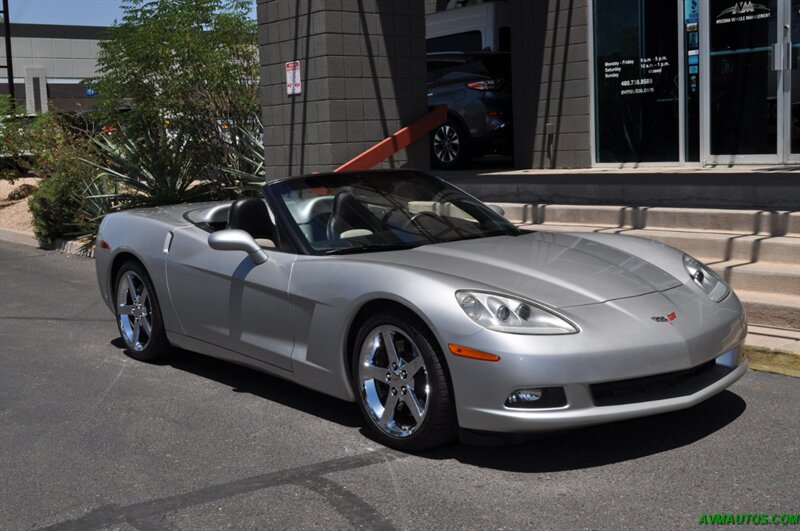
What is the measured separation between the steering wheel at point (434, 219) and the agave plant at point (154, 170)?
26.6ft

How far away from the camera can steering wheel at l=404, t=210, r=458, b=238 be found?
18.7ft

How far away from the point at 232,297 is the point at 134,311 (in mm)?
1396

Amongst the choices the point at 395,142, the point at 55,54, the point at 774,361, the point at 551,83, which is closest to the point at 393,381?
the point at 774,361

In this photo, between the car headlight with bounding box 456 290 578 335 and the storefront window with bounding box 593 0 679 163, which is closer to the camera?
the car headlight with bounding box 456 290 578 335

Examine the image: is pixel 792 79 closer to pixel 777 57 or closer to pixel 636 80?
pixel 777 57

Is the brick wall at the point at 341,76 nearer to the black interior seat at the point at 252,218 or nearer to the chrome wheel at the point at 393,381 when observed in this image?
the black interior seat at the point at 252,218

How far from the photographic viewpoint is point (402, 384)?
468 cm

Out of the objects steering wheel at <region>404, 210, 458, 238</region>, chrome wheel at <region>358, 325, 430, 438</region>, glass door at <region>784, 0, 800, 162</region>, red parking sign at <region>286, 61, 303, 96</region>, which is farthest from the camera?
red parking sign at <region>286, 61, 303, 96</region>

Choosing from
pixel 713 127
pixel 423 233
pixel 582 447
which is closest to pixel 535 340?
pixel 582 447

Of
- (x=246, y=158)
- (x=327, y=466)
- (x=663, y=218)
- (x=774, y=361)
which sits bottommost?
(x=327, y=466)

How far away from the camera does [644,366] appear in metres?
4.36

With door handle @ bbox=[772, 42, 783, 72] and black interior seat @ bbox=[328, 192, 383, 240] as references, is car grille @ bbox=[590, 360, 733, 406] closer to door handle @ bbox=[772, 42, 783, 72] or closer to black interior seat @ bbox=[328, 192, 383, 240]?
black interior seat @ bbox=[328, 192, 383, 240]

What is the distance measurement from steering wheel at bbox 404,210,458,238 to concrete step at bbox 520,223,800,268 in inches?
120

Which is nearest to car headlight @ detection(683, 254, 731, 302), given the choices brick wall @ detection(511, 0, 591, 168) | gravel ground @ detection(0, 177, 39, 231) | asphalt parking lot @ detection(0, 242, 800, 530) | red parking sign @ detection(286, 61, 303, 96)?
asphalt parking lot @ detection(0, 242, 800, 530)
